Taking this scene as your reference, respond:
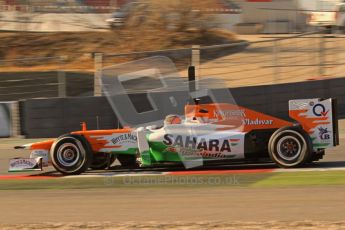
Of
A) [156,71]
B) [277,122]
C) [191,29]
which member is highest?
[191,29]

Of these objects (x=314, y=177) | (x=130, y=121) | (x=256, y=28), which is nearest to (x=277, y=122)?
(x=314, y=177)

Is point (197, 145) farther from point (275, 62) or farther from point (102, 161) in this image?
point (275, 62)

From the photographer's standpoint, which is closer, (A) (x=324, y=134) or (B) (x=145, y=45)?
(A) (x=324, y=134)

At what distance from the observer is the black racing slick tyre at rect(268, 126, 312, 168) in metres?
9.45

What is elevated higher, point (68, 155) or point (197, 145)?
point (197, 145)

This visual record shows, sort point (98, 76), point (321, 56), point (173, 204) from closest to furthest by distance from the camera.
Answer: point (173, 204) → point (98, 76) → point (321, 56)

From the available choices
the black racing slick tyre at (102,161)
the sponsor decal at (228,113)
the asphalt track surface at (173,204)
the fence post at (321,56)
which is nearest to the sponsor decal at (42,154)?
the black racing slick tyre at (102,161)

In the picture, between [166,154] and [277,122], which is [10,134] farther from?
[277,122]

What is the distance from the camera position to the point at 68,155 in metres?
10.0

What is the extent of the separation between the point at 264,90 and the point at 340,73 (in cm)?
231

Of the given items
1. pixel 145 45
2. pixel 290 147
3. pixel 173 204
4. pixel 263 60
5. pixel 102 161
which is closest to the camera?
pixel 173 204

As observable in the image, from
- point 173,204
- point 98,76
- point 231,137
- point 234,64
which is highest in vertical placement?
point 234,64

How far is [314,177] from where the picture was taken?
888cm

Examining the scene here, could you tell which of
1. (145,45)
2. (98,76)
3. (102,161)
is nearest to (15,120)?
(98,76)
